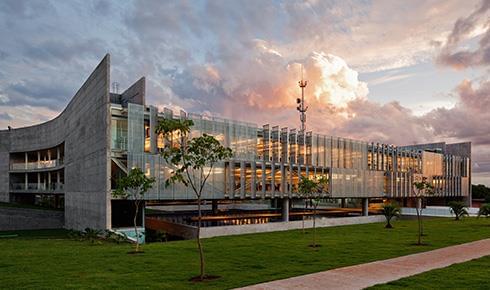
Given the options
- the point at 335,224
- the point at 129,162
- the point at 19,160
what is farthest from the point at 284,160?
the point at 19,160

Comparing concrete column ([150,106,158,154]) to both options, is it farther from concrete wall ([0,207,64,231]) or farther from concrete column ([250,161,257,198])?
concrete wall ([0,207,64,231])

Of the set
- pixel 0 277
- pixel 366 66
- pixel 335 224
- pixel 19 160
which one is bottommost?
pixel 335 224

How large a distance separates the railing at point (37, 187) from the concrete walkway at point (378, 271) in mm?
44777

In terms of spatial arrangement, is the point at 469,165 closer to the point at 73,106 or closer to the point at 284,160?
the point at 284,160

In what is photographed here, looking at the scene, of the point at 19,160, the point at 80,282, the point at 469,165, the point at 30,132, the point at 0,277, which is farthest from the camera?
the point at 469,165

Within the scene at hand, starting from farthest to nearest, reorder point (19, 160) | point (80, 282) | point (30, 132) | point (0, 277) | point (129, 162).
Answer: point (19, 160)
point (30, 132)
point (129, 162)
point (0, 277)
point (80, 282)

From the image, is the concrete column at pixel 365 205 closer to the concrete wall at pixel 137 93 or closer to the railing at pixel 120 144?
the concrete wall at pixel 137 93

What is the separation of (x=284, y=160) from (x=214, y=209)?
43.6 feet

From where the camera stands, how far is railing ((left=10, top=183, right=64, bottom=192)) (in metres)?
52.6

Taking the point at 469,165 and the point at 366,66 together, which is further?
the point at 469,165

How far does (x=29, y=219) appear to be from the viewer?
154ft

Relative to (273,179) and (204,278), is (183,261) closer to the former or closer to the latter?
(204,278)

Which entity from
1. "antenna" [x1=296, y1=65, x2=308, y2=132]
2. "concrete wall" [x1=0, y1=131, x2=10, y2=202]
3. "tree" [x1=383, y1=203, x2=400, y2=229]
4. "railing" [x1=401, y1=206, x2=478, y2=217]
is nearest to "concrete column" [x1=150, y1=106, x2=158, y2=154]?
"tree" [x1=383, y1=203, x2=400, y2=229]

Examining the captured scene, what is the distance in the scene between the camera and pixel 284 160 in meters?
48.6
